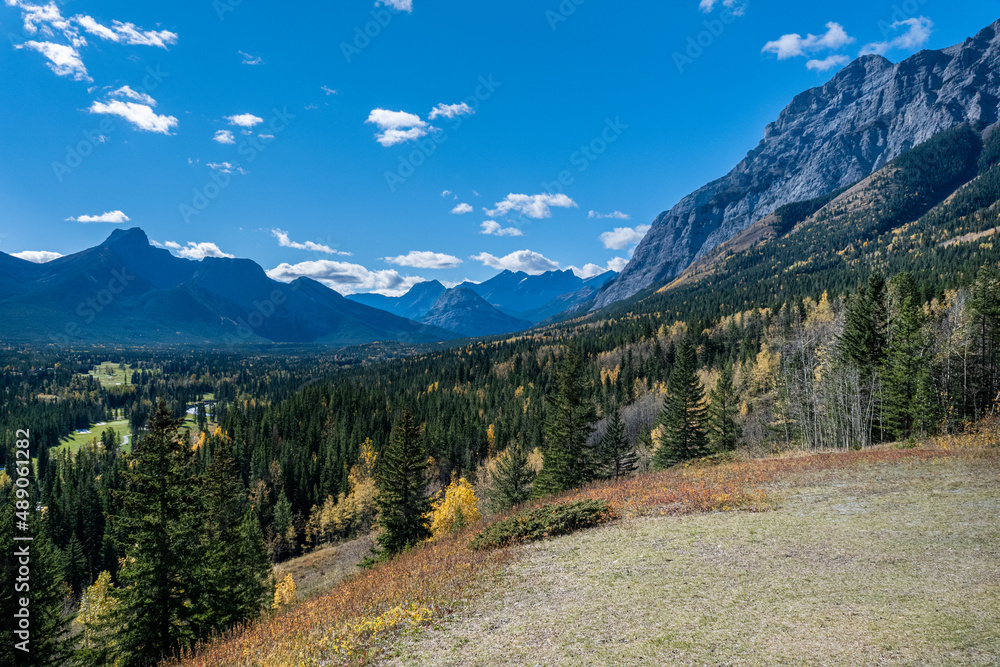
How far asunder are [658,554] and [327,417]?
117598 millimetres

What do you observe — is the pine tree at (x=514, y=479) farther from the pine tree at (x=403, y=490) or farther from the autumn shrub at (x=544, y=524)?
the autumn shrub at (x=544, y=524)

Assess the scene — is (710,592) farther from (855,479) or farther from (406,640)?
(855,479)

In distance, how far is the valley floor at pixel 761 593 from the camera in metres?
8.51

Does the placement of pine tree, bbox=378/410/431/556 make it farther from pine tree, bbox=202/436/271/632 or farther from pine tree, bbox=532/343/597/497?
pine tree, bbox=532/343/597/497

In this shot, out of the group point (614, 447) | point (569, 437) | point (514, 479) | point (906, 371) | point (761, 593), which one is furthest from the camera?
point (614, 447)

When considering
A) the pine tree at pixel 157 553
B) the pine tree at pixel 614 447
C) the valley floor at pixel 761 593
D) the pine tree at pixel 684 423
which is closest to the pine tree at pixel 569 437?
the pine tree at pixel 614 447

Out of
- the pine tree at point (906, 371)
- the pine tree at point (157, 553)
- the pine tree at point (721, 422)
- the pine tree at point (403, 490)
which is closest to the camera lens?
the pine tree at point (157, 553)

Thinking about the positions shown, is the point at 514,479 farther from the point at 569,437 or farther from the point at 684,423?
the point at 684,423

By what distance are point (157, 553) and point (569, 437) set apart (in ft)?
94.7

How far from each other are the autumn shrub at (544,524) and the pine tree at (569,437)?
60.5 ft

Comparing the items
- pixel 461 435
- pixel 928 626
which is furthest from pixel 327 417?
pixel 928 626

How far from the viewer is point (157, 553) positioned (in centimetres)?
1691

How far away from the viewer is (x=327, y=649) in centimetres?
1048

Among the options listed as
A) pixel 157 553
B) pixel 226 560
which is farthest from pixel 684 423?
pixel 157 553
